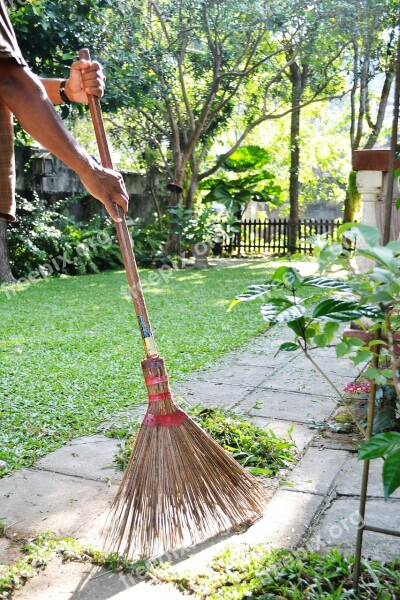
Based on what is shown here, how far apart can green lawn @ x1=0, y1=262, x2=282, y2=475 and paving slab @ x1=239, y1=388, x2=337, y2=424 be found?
65 centimetres

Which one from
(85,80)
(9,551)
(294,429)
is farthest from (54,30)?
(9,551)

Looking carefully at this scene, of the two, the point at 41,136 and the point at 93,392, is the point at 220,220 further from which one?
the point at 41,136

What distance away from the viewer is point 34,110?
1852 mm

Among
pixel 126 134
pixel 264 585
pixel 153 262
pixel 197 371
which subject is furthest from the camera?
pixel 126 134

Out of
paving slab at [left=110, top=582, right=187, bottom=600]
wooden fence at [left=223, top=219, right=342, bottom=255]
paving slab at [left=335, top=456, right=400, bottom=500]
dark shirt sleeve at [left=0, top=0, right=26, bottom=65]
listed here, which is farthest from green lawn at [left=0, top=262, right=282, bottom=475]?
wooden fence at [left=223, top=219, right=342, bottom=255]

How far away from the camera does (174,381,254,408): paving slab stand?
12.1 feet

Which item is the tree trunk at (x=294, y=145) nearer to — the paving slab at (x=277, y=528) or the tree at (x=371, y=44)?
the tree at (x=371, y=44)

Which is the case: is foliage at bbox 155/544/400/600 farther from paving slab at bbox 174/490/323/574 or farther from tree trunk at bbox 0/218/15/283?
tree trunk at bbox 0/218/15/283

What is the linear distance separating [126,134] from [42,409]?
10.5m

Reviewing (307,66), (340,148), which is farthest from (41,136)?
(340,148)

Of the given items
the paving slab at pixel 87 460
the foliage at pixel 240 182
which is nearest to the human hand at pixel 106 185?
the paving slab at pixel 87 460

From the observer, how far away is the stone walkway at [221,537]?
76.2 inches

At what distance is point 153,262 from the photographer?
11836 millimetres

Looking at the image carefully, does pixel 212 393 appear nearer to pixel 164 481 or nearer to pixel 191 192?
pixel 164 481
